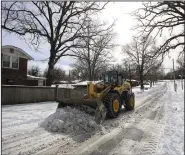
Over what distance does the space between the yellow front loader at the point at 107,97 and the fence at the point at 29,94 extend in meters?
4.00

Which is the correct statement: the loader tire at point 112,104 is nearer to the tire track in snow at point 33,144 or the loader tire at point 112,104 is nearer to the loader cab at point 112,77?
the loader cab at point 112,77

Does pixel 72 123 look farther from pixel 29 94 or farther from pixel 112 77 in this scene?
pixel 29 94

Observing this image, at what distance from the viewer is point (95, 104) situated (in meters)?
7.64

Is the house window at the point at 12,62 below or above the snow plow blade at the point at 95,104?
above

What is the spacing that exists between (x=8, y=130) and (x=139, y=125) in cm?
389


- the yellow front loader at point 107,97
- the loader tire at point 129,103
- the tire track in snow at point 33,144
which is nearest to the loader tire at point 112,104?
the yellow front loader at point 107,97

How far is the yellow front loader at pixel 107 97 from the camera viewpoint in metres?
7.68

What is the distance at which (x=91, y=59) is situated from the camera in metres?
18.6

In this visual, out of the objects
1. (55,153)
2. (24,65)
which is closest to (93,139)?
(55,153)

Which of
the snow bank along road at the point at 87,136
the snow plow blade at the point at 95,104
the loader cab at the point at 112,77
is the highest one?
the loader cab at the point at 112,77

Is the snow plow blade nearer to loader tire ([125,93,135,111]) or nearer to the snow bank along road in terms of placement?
the snow bank along road

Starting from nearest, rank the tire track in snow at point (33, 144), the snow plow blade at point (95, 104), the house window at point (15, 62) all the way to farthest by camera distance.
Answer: the tire track in snow at point (33, 144) → the snow plow blade at point (95, 104) → the house window at point (15, 62)

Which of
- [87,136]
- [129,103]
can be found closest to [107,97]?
[129,103]

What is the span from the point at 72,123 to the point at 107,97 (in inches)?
100
